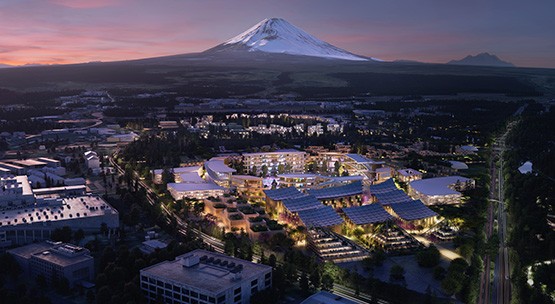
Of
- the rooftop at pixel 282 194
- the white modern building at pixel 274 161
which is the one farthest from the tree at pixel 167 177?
the rooftop at pixel 282 194

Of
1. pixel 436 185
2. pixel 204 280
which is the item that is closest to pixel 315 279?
pixel 204 280

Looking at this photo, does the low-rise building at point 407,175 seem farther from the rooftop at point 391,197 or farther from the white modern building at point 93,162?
the white modern building at point 93,162

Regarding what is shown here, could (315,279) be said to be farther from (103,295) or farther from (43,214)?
(43,214)

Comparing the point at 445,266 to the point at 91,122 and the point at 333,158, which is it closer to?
the point at 333,158

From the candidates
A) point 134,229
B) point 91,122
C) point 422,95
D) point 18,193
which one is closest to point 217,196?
point 134,229

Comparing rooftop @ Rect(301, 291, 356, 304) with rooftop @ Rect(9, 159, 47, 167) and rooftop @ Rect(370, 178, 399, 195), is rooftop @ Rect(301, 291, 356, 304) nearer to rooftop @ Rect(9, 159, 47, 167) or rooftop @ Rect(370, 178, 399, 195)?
rooftop @ Rect(370, 178, 399, 195)

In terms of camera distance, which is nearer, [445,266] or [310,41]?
[445,266]

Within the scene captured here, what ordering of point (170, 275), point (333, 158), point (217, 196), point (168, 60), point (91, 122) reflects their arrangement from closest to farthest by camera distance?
point (170, 275), point (217, 196), point (333, 158), point (91, 122), point (168, 60)
